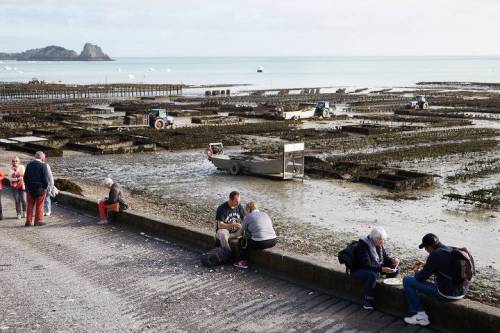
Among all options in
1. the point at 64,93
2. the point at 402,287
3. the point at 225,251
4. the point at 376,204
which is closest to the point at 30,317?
the point at 225,251

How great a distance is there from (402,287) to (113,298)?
15.1 feet

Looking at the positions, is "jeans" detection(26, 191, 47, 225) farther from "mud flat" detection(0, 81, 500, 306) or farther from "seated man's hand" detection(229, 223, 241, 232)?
"seated man's hand" detection(229, 223, 241, 232)

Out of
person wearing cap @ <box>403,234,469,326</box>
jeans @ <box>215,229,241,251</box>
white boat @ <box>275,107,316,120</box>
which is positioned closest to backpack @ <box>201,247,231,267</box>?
jeans @ <box>215,229,241,251</box>

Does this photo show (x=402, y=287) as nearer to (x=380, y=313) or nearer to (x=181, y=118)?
(x=380, y=313)

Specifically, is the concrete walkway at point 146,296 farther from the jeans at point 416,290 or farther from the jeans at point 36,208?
the jeans at point 36,208

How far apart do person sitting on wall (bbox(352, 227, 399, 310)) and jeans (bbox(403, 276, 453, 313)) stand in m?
0.57

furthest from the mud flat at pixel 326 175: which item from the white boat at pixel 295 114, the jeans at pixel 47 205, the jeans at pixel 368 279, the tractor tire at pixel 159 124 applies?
the jeans at pixel 47 205

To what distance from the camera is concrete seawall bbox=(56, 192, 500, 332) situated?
8469mm

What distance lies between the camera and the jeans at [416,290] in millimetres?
8812

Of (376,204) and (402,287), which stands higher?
(402,287)

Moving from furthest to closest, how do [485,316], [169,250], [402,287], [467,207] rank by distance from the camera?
[467,207] < [169,250] < [402,287] < [485,316]

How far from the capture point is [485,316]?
8312mm

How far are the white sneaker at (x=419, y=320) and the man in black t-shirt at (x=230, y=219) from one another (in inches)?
153

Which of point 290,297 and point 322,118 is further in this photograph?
point 322,118
